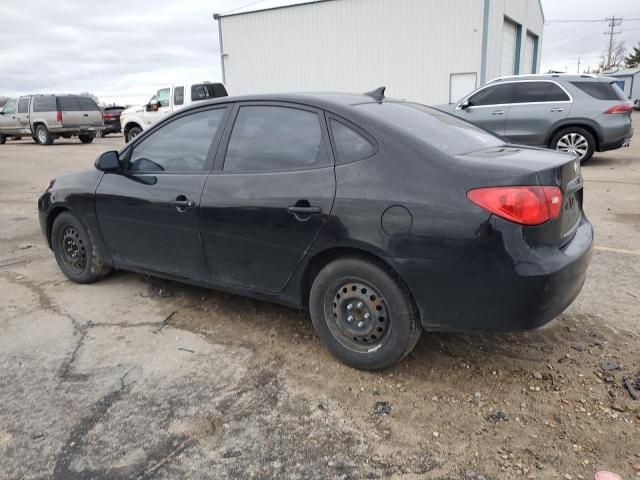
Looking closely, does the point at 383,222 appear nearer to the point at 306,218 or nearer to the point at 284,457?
the point at 306,218

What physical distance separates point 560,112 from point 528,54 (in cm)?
1899

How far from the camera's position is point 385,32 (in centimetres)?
2117

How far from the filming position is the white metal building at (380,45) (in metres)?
19.6

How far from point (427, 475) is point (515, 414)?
2.21 feet

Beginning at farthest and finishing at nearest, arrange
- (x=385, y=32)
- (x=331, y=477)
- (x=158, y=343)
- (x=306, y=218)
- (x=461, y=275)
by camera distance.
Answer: (x=385, y=32)
(x=158, y=343)
(x=306, y=218)
(x=461, y=275)
(x=331, y=477)

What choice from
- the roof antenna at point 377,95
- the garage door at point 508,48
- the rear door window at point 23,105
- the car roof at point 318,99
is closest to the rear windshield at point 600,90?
the roof antenna at point 377,95

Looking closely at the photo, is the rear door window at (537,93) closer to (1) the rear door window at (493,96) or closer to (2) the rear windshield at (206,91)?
(1) the rear door window at (493,96)

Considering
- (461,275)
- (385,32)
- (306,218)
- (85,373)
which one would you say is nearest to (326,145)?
(306,218)

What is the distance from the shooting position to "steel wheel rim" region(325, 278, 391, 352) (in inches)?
116

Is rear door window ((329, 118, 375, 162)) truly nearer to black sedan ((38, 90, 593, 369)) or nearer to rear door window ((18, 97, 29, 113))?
black sedan ((38, 90, 593, 369))

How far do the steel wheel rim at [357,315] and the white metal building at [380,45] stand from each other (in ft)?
60.6

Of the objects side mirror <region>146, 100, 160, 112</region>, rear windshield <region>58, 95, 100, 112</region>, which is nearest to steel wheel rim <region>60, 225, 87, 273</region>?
side mirror <region>146, 100, 160, 112</region>

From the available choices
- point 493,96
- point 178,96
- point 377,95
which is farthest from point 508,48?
point 377,95

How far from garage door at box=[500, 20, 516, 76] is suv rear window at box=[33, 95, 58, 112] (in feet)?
58.1
